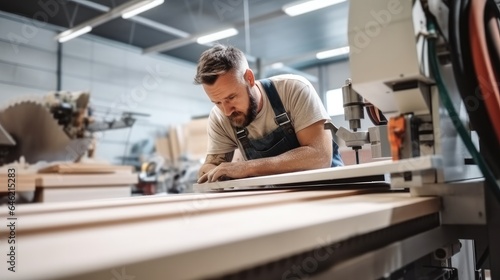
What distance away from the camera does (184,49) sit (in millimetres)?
6852

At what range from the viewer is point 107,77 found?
244 inches

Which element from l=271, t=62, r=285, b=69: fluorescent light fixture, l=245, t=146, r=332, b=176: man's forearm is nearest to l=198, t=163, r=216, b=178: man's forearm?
l=245, t=146, r=332, b=176: man's forearm

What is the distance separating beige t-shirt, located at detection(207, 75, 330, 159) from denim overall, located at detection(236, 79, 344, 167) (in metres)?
0.02

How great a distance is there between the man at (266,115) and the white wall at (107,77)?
2874 mm

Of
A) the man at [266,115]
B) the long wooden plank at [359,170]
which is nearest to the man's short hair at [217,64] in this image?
the man at [266,115]

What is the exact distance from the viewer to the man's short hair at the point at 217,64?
5.24 ft

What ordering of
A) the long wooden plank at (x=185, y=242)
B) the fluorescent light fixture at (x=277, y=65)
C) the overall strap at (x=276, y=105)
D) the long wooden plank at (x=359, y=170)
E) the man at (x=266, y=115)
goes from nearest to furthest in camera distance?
the long wooden plank at (x=185, y=242) → the long wooden plank at (x=359, y=170) → the man at (x=266, y=115) → the overall strap at (x=276, y=105) → the fluorescent light fixture at (x=277, y=65)

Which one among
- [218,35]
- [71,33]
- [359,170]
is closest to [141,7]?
[218,35]

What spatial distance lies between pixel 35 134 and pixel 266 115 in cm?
126

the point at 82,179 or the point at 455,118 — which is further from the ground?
the point at 455,118

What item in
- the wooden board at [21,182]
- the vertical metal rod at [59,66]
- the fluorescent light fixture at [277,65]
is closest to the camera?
the wooden board at [21,182]

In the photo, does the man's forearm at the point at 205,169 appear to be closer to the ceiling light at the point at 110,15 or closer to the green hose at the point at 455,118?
the green hose at the point at 455,118

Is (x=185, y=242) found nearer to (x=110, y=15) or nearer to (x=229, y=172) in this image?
(x=229, y=172)

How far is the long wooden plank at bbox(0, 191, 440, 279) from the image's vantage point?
29 cm
